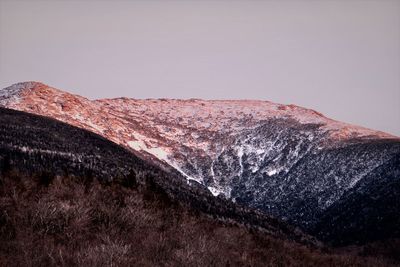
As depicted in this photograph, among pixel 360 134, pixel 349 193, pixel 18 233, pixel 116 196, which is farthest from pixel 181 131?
pixel 18 233

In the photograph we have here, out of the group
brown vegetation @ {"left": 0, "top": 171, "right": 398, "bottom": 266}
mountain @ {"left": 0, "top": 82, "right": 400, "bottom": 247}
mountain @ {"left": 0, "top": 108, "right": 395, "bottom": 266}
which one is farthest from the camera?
mountain @ {"left": 0, "top": 82, "right": 400, "bottom": 247}

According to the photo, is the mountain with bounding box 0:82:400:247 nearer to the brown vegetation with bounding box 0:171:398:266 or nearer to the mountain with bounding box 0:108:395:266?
the mountain with bounding box 0:108:395:266

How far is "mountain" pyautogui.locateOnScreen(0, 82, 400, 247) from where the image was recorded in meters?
60.4

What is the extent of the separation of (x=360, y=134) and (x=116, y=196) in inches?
2686

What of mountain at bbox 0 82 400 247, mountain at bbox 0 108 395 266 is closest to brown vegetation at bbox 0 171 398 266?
mountain at bbox 0 108 395 266

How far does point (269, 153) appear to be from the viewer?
84938 millimetres

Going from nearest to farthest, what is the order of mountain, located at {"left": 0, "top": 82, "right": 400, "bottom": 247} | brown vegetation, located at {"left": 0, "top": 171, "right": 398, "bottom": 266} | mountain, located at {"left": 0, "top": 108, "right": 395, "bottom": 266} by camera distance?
brown vegetation, located at {"left": 0, "top": 171, "right": 398, "bottom": 266}
mountain, located at {"left": 0, "top": 108, "right": 395, "bottom": 266}
mountain, located at {"left": 0, "top": 82, "right": 400, "bottom": 247}

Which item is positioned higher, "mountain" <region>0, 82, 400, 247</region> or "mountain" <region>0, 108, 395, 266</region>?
"mountain" <region>0, 108, 395, 266</region>

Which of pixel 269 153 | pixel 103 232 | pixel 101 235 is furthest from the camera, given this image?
pixel 269 153

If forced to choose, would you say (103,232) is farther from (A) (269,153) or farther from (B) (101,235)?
(A) (269,153)

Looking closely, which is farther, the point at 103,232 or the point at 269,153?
the point at 269,153

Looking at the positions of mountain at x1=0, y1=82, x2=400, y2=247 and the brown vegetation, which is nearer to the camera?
the brown vegetation

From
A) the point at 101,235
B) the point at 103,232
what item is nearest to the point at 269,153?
the point at 103,232

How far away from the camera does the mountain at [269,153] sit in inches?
2378
